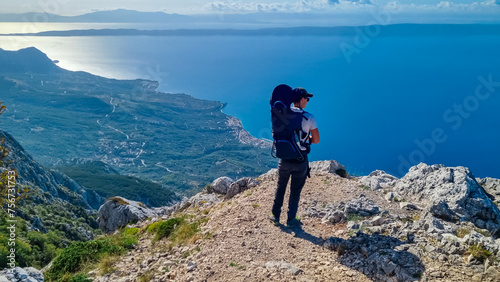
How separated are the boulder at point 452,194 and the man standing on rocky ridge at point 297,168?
148 inches

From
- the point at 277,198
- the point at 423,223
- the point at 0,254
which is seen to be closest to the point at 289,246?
the point at 277,198

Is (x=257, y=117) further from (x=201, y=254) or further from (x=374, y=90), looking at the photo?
(x=201, y=254)

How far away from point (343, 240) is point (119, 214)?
38.3ft

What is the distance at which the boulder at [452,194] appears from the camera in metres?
10.2

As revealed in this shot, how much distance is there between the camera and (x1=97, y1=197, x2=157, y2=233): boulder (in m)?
16.6

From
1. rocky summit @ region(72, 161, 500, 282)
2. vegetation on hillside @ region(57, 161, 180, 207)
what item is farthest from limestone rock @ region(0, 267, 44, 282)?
vegetation on hillside @ region(57, 161, 180, 207)

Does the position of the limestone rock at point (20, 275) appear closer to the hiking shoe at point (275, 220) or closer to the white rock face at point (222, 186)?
the hiking shoe at point (275, 220)

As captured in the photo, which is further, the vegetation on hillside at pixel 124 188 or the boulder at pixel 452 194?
the vegetation on hillside at pixel 124 188

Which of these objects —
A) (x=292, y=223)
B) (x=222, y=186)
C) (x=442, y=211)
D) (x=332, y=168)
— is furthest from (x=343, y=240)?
(x=222, y=186)

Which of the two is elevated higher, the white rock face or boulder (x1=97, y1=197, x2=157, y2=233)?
the white rock face

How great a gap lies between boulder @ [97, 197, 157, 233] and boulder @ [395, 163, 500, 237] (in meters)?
10.5

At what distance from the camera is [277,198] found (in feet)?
31.5

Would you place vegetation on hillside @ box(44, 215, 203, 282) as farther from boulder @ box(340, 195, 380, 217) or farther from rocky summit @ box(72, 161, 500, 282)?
boulder @ box(340, 195, 380, 217)

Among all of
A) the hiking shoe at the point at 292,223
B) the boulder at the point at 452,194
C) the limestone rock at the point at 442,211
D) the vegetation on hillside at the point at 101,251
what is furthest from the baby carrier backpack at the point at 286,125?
the boulder at the point at 452,194
